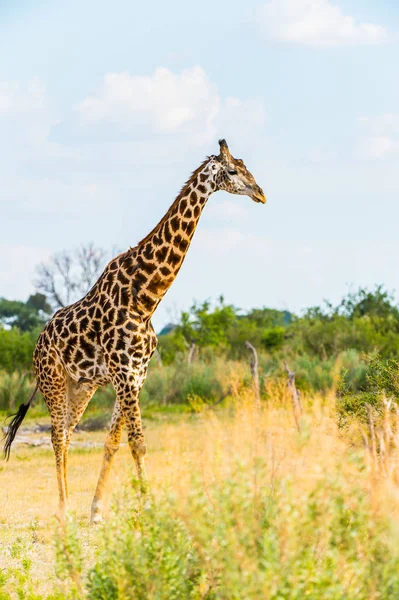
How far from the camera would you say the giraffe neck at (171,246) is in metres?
8.19

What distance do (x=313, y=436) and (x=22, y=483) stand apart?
8.37m

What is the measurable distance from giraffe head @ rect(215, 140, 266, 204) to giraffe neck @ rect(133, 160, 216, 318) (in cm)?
11

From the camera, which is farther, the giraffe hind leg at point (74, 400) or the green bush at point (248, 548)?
the giraffe hind leg at point (74, 400)

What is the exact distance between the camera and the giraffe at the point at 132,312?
7.97m

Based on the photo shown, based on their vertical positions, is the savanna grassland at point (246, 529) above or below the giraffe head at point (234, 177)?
below

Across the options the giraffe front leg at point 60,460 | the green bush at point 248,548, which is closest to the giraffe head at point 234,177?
the giraffe front leg at point 60,460

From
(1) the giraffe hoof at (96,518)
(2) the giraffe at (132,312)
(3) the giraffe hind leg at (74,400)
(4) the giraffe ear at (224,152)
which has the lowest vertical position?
(1) the giraffe hoof at (96,518)

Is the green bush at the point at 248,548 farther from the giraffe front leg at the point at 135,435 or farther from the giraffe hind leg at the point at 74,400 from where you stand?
the giraffe hind leg at the point at 74,400

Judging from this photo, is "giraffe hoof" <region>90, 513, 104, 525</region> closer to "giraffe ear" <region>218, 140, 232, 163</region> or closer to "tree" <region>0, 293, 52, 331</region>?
"giraffe ear" <region>218, 140, 232, 163</region>

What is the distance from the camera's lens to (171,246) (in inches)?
323

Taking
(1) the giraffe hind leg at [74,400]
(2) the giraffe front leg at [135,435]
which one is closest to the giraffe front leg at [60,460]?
(1) the giraffe hind leg at [74,400]

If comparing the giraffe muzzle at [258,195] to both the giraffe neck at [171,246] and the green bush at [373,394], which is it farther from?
the green bush at [373,394]

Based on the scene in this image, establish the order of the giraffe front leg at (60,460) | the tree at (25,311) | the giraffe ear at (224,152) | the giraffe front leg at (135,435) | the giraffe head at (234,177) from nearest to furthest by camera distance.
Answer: the giraffe front leg at (135,435)
the giraffe head at (234,177)
the giraffe ear at (224,152)
the giraffe front leg at (60,460)
the tree at (25,311)

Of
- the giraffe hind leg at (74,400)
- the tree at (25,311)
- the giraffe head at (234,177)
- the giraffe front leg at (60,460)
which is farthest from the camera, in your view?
the tree at (25,311)
